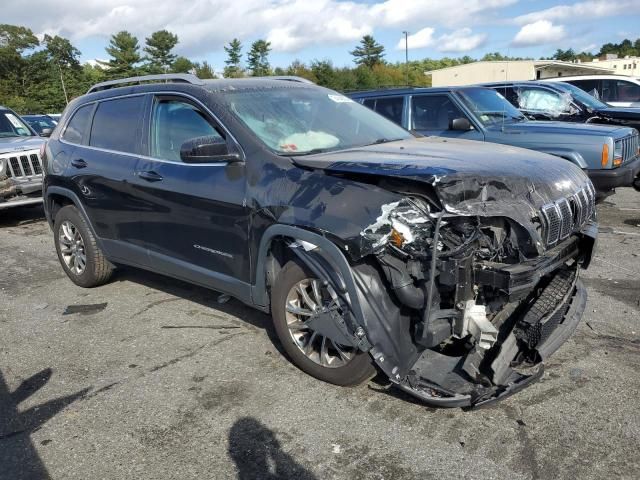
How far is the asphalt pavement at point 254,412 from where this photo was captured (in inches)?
113

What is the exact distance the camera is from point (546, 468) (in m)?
2.75

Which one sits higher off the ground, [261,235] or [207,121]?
[207,121]

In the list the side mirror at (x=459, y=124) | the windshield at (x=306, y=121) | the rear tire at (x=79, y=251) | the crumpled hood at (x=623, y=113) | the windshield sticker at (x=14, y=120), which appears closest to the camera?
the windshield at (x=306, y=121)

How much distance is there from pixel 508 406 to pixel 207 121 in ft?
9.29

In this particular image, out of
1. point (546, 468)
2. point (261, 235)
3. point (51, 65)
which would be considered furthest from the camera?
point (51, 65)

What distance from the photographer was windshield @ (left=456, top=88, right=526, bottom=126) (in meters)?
7.91

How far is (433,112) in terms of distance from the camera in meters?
8.09

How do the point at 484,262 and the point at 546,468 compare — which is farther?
the point at 484,262

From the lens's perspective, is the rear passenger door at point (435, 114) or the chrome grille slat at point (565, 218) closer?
the chrome grille slat at point (565, 218)

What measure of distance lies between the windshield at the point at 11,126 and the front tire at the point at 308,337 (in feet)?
28.9

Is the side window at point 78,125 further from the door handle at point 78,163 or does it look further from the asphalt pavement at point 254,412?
the asphalt pavement at point 254,412

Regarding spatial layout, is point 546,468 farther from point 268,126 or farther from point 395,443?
point 268,126

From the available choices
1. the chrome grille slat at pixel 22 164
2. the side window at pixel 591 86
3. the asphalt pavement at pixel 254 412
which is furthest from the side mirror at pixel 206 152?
the side window at pixel 591 86

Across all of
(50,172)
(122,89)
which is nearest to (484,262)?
(122,89)
